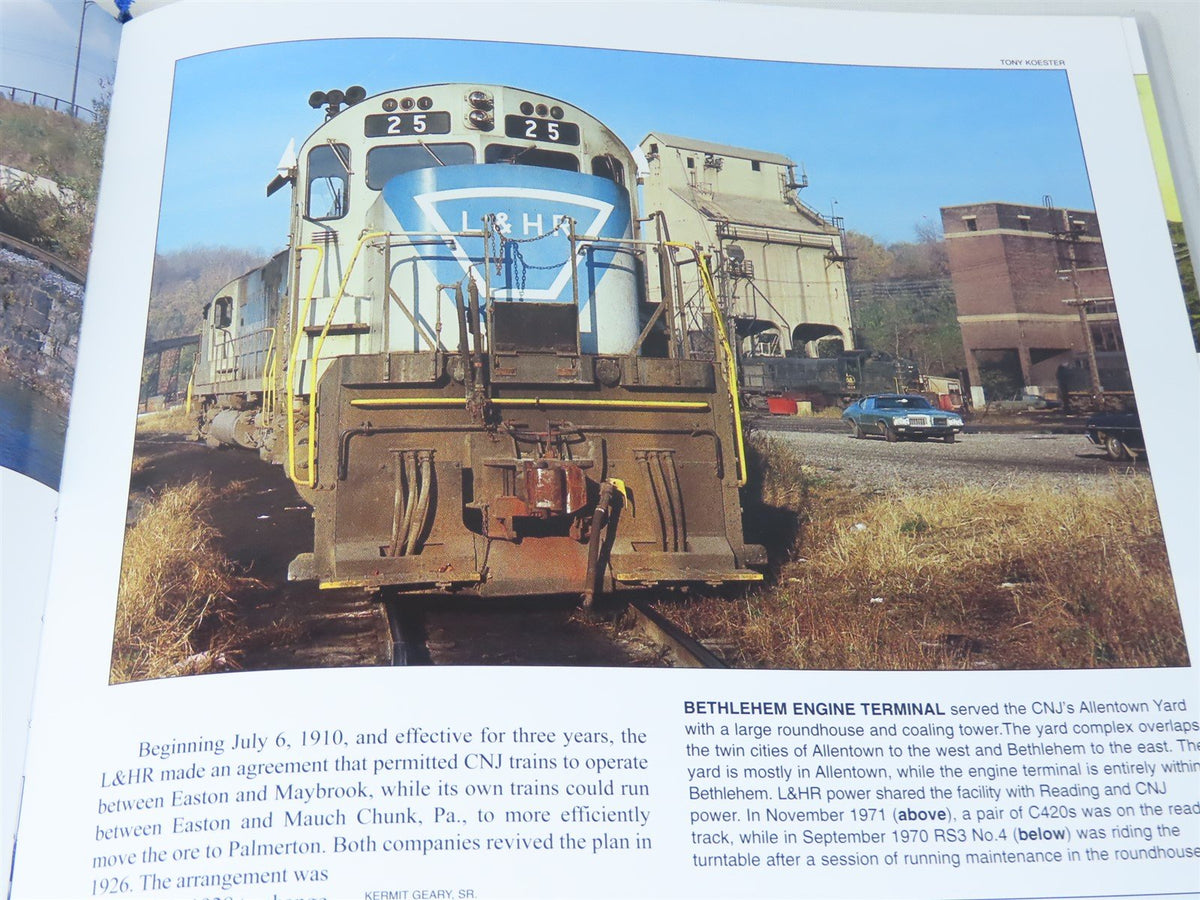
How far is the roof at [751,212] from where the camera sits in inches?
216

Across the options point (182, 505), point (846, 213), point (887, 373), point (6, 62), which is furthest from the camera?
point (887, 373)

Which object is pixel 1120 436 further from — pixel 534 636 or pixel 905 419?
pixel 905 419

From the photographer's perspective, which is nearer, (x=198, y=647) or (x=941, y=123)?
(x=198, y=647)

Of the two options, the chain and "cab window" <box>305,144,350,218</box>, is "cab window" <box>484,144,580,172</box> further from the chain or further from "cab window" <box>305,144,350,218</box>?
"cab window" <box>305,144,350,218</box>

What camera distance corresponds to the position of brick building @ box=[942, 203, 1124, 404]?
2801 mm

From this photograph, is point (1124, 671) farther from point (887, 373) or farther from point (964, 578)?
point (887, 373)

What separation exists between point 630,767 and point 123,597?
1432mm

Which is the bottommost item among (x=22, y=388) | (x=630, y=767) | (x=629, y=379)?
(x=630, y=767)

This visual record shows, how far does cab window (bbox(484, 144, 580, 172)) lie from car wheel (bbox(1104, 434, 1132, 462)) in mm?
2564

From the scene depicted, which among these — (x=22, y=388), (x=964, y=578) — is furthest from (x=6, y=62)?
(x=964, y=578)

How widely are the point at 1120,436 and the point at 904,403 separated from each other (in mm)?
3329

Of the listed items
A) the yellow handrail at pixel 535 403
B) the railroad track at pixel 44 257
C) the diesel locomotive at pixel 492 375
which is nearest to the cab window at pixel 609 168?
the diesel locomotive at pixel 492 375

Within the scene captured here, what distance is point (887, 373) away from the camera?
686 cm

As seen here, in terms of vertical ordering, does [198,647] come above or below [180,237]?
below
